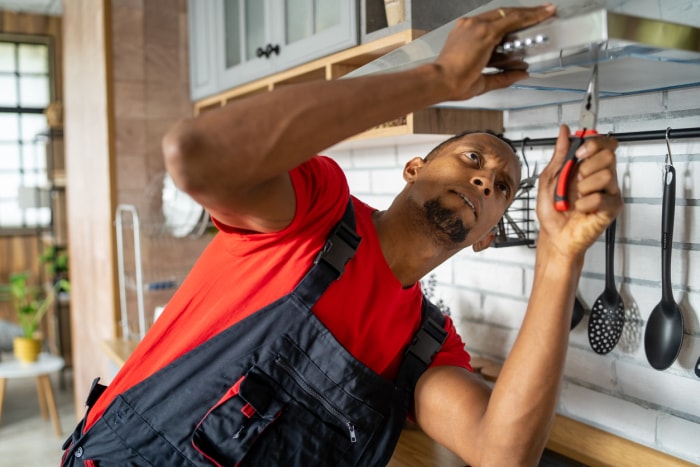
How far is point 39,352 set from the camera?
4367 millimetres

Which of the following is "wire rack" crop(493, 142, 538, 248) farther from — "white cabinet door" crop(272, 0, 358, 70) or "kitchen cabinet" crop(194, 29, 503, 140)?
"white cabinet door" crop(272, 0, 358, 70)

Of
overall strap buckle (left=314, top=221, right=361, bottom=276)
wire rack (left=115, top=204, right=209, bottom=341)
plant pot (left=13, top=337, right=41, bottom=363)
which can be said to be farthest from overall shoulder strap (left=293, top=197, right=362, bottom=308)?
plant pot (left=13, top=337, right=41, bottom=363)

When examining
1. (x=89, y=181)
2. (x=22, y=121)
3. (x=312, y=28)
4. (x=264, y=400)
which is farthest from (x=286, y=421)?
(x=22, y=121)

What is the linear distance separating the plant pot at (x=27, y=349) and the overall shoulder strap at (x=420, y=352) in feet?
12.0

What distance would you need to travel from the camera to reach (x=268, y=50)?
221cm

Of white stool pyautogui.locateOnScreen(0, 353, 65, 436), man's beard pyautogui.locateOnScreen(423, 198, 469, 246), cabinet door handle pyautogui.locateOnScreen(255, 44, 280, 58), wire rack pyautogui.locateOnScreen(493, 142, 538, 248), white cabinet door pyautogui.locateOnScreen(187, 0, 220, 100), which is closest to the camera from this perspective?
man's beard pyautogui.locateOnScreen(423, 198, 469, 246)

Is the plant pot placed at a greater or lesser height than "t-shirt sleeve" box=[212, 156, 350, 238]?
lesser

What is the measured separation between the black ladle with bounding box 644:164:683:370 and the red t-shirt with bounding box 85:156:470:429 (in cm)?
43

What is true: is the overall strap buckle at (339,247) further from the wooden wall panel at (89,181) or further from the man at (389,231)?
the wooden wall panel at (89,181)

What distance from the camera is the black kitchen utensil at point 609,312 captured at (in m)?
1.46

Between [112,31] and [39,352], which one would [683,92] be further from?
[39,352]

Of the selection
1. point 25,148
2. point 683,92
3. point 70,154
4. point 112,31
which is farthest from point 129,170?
point 25,148

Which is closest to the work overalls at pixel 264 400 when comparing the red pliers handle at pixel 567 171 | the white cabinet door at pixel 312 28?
the red pliers handle at pixel 567 171

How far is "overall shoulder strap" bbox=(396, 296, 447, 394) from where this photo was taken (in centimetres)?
125
